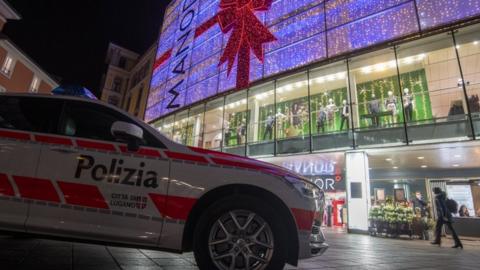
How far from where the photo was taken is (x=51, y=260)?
3.49 m

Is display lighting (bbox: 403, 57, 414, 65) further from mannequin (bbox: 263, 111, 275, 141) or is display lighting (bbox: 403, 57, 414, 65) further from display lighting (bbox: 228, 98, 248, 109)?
display lighting (bbox: 228, 98, 248, 109)

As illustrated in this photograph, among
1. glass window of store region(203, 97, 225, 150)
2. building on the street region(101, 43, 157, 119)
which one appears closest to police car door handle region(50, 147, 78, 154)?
glass window of store region(203, 97, 225, 150)

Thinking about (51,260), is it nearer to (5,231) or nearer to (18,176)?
(5,231)

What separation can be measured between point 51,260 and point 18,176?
125 cm

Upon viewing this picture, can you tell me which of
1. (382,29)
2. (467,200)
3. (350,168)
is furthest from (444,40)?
(467,200)

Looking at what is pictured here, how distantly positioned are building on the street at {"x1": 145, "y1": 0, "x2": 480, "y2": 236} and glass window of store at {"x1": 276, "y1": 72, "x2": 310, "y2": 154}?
6 centimetres

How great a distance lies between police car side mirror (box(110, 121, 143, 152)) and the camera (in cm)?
285

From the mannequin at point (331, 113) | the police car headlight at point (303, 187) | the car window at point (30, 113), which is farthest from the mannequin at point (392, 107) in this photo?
the car window at point (30, 113)

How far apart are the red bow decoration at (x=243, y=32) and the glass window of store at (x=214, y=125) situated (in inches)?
99.7

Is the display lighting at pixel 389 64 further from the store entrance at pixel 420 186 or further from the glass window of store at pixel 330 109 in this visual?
the store entrance at pixel 420 186

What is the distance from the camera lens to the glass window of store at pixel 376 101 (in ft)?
41.1

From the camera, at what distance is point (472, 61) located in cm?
1416

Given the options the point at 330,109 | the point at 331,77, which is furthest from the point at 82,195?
the point at 331,77

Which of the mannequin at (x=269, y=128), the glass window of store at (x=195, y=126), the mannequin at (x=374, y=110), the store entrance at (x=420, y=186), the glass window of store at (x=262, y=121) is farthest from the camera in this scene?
the glass window of store at (x=195, y=126)
